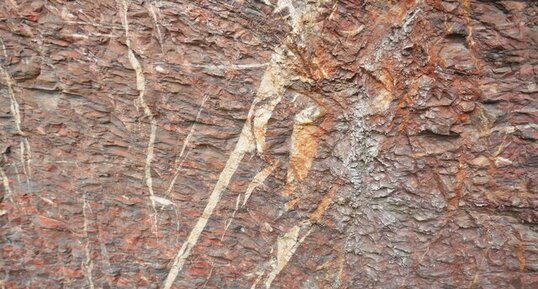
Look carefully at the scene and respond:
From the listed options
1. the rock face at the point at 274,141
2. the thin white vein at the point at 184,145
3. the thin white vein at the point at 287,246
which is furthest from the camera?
the thin white vein at the point at 287,246

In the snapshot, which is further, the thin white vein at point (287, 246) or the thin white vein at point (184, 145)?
the thin white vein at point (287, 246)

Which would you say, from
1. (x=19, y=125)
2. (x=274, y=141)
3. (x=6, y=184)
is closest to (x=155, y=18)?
(x=274, y=141)

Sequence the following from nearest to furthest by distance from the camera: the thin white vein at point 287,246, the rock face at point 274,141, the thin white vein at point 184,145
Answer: the rock face at point 274,141
the thin white vein at point 184,145
the thin white vein at point 287,246

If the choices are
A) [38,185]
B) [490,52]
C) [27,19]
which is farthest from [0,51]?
[490,52]

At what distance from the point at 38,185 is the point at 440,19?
2242 mm

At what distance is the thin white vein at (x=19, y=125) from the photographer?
2414mm

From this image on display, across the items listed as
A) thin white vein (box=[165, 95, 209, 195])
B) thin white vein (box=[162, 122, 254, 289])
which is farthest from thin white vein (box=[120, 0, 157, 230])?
thin white vein (box=[162, 122, 254, 289])

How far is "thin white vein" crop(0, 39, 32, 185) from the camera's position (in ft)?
7.92

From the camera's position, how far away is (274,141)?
7.97 ft

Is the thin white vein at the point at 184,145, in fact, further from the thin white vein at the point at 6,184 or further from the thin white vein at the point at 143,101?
the thin white vein at the point at 6,184

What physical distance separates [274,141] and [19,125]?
135cm

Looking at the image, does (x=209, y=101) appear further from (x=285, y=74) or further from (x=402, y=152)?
(x=402, y=152)

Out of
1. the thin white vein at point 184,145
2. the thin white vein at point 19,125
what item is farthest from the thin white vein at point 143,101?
the thin white vein at point 19,125

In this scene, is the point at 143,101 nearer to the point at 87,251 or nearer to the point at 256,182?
the point at 256,182
